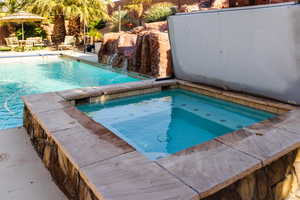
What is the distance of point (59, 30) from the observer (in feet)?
62.0

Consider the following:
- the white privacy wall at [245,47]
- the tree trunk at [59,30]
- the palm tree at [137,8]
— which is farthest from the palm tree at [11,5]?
the white privacy wall at [245,47]

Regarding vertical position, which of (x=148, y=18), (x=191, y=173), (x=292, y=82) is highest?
(x=148, y=18)

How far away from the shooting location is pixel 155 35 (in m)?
7.93

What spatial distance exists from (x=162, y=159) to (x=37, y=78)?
8113 mm

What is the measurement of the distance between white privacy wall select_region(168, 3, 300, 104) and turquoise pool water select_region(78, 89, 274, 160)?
453 mm

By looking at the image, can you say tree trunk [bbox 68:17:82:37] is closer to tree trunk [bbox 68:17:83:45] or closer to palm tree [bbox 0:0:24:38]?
tree trunk [bbox 68:17:83:45]

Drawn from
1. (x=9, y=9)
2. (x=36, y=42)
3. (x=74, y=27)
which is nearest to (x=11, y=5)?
(x=9, y=9)

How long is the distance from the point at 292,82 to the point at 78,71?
8238 mm

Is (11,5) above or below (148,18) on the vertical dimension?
above

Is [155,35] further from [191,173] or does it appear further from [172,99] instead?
[191,173]

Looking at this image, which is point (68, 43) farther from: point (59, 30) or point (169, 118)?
point (169, 118)

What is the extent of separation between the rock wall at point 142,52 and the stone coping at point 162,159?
4.68 meters

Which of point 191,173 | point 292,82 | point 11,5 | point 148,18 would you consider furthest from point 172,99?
point 11,5

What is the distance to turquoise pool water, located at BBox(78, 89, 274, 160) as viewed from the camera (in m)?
3.79
